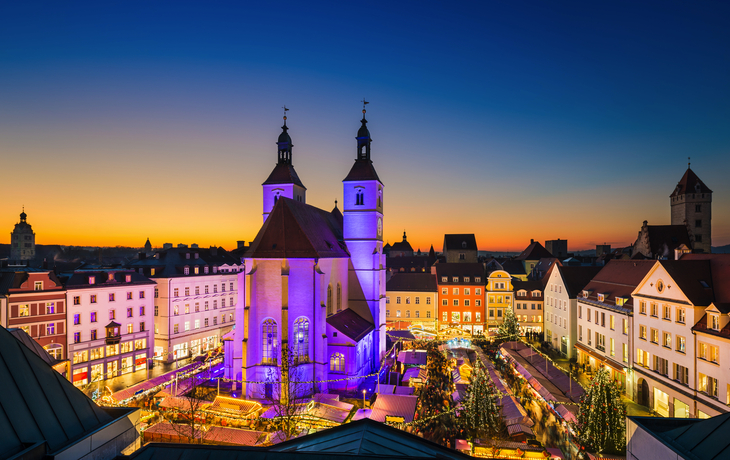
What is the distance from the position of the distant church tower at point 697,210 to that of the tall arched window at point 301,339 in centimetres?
7273

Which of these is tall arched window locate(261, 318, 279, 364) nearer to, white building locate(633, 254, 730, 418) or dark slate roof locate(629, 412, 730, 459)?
dark slate roof locate(629, 412, 730, 459)

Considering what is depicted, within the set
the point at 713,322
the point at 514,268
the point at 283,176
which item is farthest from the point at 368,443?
the point at 514,268

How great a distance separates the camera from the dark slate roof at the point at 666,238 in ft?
179

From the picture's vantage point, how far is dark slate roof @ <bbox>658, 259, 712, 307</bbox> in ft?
84.2

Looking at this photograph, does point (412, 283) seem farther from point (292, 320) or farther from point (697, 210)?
point (697, 210)

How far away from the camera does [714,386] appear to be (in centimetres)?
2297

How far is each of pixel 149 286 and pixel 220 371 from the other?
49.0 feet

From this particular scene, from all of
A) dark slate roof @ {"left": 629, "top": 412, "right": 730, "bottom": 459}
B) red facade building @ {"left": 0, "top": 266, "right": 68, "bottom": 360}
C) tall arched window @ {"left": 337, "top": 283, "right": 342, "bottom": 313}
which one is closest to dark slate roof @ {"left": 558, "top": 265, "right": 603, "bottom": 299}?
tall arched window @ {"left": 337, "top": 283, "right": 342, "bottom": 313}

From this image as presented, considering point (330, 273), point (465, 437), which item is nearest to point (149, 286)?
point (330, 273)

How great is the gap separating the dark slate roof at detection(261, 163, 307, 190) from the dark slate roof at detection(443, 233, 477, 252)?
4616 cm

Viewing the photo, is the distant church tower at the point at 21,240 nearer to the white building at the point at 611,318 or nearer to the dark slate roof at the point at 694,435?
the white building at the point at 611,318

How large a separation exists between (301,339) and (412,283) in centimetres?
3283

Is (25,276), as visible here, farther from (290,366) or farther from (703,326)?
(703,326)

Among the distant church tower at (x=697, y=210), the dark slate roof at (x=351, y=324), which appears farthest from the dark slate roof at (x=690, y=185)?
the dark slate roof at (x=351, y=324)
